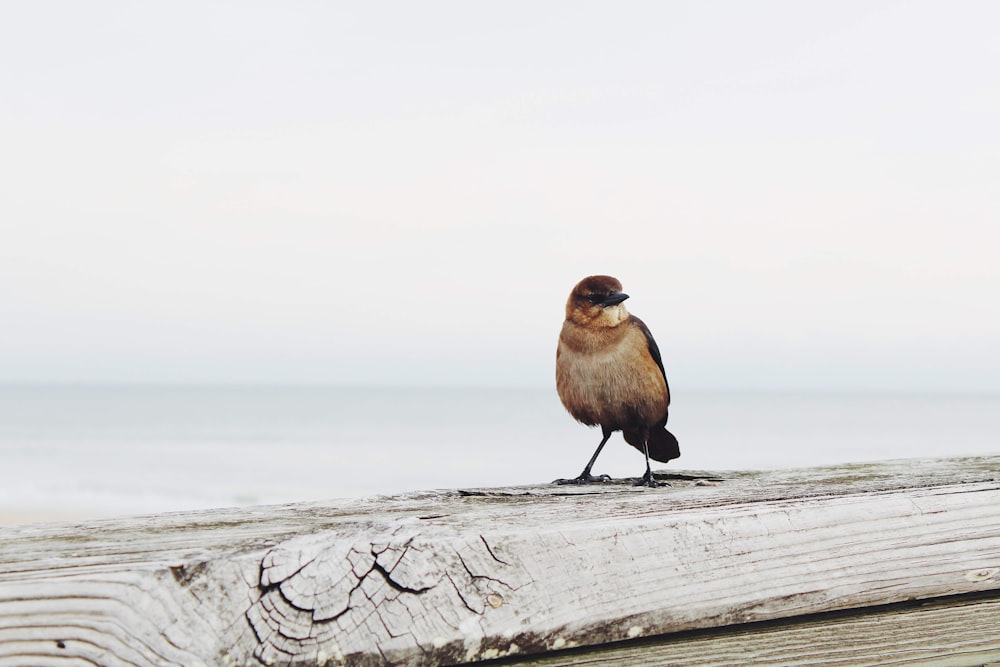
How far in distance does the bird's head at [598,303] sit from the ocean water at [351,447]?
20.2 ft

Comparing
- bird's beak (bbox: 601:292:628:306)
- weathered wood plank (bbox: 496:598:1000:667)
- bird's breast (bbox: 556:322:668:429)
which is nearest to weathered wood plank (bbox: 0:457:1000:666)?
weathered wood plank (bbox: 496:598:1000:667)

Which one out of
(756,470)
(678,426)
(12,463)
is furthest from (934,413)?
(756,470)

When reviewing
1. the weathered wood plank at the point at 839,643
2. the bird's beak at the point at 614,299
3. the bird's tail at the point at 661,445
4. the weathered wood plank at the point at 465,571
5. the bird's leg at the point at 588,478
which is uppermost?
the bird's beak at the point at 614,299

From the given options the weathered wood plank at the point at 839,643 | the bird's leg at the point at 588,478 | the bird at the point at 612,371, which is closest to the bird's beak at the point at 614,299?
the bird at the point at 612,371

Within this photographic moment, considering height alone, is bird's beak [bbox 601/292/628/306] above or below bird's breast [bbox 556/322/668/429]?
above

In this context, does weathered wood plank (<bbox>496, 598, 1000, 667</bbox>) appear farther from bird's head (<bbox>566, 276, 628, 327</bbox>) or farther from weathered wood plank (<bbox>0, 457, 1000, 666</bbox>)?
bird's head (<bbox>566, 276, 628, 327</bbox>)

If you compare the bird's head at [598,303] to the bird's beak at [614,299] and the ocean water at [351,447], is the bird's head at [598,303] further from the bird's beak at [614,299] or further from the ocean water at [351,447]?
the ocean water at [351,447]

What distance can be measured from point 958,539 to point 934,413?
56.4 meters

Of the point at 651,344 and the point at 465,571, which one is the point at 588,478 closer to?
the point at 651,344

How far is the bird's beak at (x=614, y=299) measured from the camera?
3166mm

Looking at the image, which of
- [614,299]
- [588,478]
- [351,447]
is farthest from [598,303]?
[351,447]

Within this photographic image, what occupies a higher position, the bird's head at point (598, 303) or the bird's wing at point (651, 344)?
the bird's head at point (598, 303)

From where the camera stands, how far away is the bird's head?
10.5 ft

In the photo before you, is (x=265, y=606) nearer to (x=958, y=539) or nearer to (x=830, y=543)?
(x=830, y=543)
